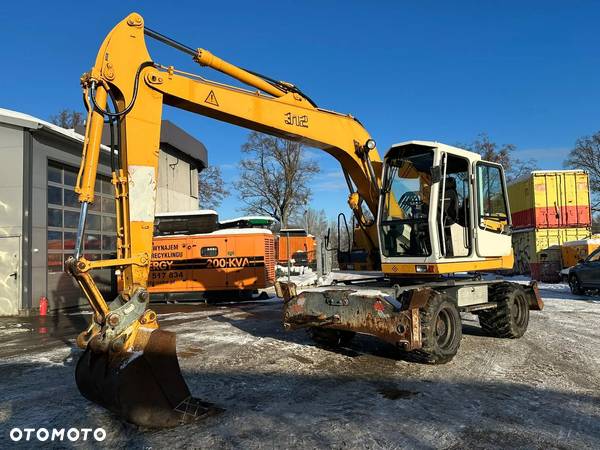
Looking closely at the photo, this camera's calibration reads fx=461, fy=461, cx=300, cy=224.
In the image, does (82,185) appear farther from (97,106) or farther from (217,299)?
(217,299)

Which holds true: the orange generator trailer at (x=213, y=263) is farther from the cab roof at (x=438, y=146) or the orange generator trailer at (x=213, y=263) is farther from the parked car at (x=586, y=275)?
the parked car at (x=586, y=275)

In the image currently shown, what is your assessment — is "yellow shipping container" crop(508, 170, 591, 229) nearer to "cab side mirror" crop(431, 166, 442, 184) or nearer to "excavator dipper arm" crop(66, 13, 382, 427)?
"excavator dipper arm" crop(66, 13, 382, 427)

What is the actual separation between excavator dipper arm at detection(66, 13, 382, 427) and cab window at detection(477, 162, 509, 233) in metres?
1.81

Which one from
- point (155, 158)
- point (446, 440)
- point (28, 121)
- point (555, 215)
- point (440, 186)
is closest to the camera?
point (446, 440)

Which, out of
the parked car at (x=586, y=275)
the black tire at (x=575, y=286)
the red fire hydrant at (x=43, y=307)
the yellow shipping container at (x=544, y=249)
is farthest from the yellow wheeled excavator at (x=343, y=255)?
the yellow shipping container at (x=544, y=249)

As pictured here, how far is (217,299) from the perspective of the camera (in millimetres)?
16328

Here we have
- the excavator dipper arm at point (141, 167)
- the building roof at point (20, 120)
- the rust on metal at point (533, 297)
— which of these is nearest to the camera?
the excavator dipper arm at point (141, 167)

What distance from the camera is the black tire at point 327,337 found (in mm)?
7918

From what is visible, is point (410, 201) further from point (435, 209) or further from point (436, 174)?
point (436, 174)

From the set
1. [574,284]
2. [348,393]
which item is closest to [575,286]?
[574,284]

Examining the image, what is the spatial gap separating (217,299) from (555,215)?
55.4 feet

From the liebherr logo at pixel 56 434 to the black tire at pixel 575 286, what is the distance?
16.5m

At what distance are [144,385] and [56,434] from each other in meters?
0.90

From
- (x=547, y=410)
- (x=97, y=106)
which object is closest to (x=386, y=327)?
(x=547, y=410)
